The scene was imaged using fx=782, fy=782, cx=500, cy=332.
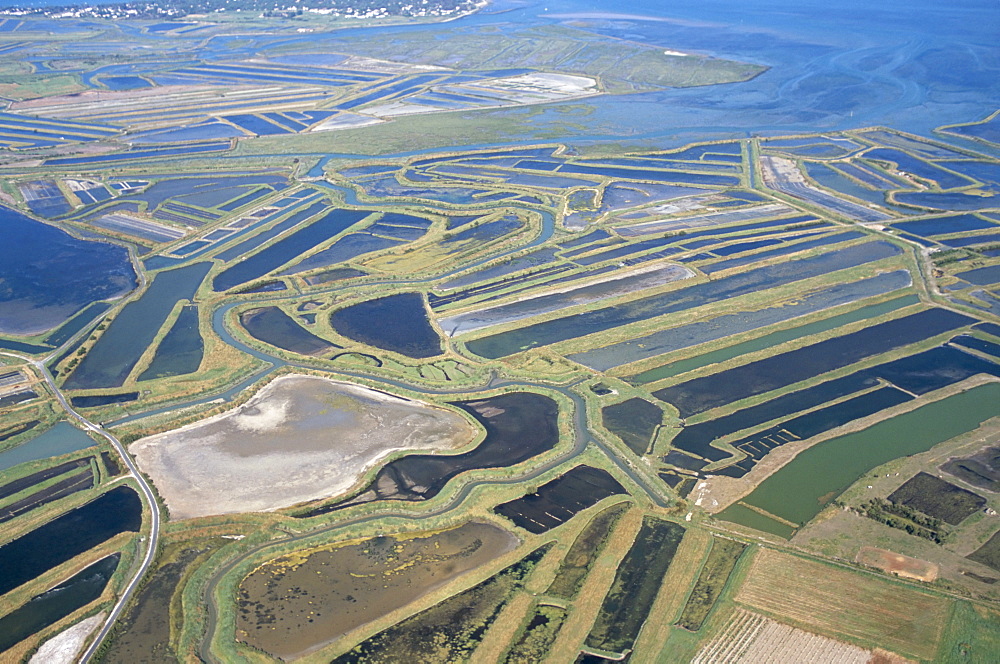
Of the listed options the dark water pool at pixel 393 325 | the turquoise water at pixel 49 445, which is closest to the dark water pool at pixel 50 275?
the turquoise water at pixel 49 445

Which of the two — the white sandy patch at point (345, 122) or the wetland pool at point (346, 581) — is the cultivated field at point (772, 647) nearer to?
the wetland pool at point (346, 581)

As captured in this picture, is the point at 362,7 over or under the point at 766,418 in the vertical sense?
over

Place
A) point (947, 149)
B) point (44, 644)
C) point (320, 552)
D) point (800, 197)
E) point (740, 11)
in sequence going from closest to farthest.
→ point (44, 644) → point (320, 552) → point (800, 197) → point (947, 149) → point (740, 11)

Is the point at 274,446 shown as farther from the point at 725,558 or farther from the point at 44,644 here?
the point at 725,558

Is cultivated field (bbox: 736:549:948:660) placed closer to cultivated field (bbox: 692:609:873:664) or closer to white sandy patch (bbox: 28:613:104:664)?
cultivated field (bbox: 692:609:873:664)

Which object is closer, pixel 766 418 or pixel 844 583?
pixel 844 583

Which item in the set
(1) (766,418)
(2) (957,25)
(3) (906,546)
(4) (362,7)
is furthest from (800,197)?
(4) (362,7)
